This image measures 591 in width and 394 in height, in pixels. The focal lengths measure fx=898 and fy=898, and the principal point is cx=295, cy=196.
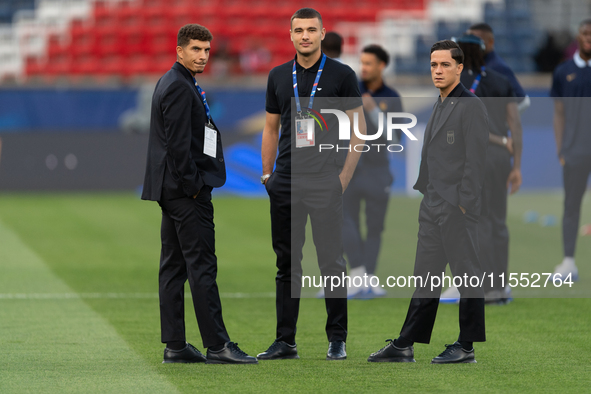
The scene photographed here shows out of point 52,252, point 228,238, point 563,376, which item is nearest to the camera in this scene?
point 563,376

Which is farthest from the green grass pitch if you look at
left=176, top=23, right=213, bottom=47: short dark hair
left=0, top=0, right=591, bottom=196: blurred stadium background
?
left=0, top=0, right=591, bottom=196: blurred stadium background

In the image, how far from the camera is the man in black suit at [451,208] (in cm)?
499

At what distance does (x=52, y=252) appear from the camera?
396 inches

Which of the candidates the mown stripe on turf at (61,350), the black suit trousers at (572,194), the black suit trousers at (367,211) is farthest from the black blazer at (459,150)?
the black suit trousers at (572,194)

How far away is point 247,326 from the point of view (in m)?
6.31

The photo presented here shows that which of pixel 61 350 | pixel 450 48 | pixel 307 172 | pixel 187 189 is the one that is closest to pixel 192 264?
pixel 187 189

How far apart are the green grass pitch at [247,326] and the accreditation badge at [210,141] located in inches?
39.1

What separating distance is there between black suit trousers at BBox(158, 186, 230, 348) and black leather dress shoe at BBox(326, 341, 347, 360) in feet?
2.03

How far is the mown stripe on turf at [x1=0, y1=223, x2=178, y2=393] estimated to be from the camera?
15.0 feet

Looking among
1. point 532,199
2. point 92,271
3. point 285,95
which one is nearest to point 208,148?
point 285,95

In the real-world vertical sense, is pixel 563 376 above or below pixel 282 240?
below

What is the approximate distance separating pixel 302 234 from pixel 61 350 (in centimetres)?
163

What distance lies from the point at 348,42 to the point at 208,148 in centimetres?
1652

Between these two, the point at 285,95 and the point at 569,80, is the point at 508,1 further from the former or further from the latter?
the point at 285,95
